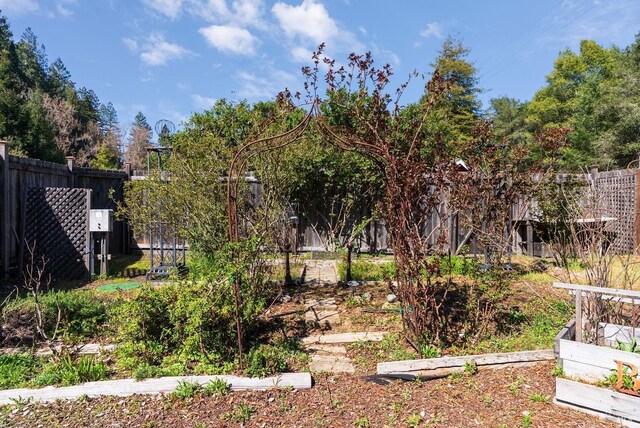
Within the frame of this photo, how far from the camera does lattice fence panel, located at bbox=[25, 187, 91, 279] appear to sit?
672 centimetres

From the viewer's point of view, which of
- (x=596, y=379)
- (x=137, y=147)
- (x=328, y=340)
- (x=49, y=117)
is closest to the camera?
(x=596, y=379)

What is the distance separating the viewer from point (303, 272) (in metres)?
6.70

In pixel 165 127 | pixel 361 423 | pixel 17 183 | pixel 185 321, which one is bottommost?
→ pixel 361 423

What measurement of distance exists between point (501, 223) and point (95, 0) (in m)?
7.21

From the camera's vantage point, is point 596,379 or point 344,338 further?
point 344,338

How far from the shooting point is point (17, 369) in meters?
3.20

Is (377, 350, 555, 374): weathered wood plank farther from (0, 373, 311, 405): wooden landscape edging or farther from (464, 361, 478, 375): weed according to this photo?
(0, 373, 311, 405): wooden landscape edging

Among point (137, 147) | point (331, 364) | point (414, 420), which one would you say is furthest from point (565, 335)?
point (137, 147)

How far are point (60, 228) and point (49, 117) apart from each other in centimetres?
2011

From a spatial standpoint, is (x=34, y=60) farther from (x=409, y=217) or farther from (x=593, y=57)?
(x=593, y=57)

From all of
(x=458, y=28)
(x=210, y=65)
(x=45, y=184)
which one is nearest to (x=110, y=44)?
(x=210, y=65)

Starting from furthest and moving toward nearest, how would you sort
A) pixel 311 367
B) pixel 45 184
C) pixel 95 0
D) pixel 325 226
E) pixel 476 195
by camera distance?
pixel 325 226 < pixel 45 184 < pixel 95 0 < pixel 476 195 < pixel 311 367

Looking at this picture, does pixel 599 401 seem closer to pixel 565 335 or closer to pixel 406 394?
pixel 565 335

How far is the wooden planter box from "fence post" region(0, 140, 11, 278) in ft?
25.8
